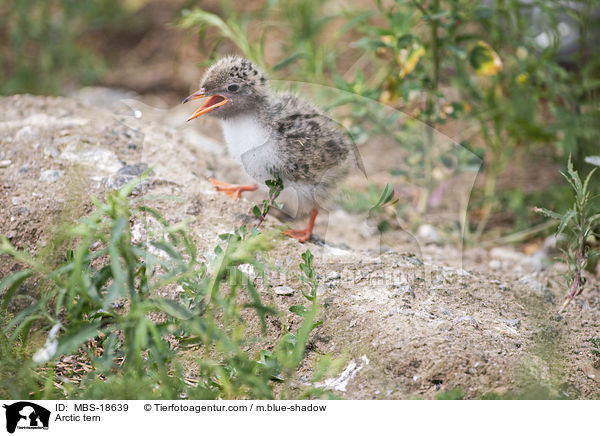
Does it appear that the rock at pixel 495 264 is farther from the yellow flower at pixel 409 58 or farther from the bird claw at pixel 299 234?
the yellow flower at pixel 409 58

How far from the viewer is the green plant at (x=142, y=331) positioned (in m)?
2.04

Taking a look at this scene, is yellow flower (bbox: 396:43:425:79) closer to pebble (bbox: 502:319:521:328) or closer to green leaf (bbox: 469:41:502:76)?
green leaf (bbox: 469:41:502:76)

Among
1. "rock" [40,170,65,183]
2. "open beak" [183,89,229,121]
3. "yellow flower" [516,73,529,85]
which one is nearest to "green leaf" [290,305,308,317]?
"open beak" [183,89,229,121]

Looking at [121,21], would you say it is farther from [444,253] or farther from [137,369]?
[137,369]

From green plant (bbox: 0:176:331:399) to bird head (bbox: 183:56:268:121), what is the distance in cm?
94

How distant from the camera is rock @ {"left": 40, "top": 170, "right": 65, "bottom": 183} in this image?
3.12 meters

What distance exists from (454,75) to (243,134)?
7.08 ft

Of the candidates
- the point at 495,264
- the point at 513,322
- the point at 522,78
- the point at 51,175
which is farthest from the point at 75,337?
the point at 522,78

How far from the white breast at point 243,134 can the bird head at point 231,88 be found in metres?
0.05

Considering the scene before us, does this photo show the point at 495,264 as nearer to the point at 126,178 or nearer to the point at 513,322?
the point at 513,322

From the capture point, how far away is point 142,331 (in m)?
1.95
